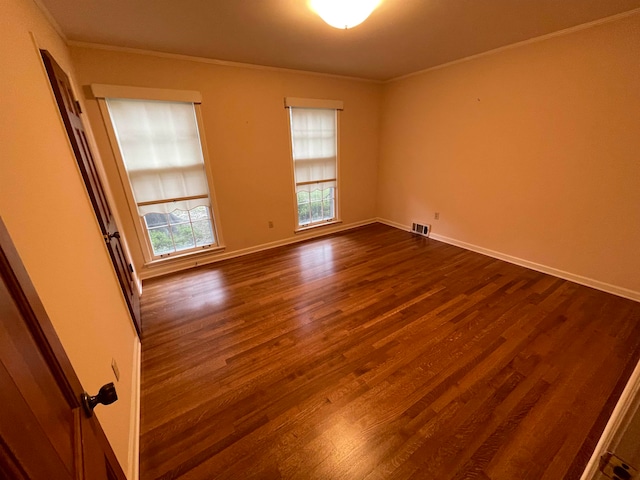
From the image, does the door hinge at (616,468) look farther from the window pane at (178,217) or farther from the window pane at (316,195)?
the window pane at (316,195)

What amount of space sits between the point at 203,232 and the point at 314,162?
1984mm

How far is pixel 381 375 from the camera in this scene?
5.98 ft

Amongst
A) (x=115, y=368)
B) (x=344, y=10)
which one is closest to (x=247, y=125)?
(x=344, y=10)

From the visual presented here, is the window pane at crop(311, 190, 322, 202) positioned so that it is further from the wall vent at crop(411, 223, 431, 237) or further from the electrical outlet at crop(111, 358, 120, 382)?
the electrical outlet at crop(111, 358, 120, 382)

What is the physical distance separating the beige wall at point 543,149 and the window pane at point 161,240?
3.83 m

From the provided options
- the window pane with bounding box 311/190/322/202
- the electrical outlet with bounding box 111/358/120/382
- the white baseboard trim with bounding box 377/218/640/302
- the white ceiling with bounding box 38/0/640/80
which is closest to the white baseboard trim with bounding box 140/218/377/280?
the window pane with bounding box 311/190/322/202

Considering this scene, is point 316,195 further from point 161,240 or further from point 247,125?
point 161,240

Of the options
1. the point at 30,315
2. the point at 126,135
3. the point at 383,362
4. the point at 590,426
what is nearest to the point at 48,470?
the point at 30,315

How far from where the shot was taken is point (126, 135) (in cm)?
280

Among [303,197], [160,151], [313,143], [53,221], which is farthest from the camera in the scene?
[303,197]

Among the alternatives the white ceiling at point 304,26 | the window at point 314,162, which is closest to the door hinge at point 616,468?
Result: the white ceiling at point 304,26

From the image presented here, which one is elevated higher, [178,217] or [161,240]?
[178,217]

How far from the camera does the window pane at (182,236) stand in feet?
11.2

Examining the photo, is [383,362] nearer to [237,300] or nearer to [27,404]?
[237,300]
